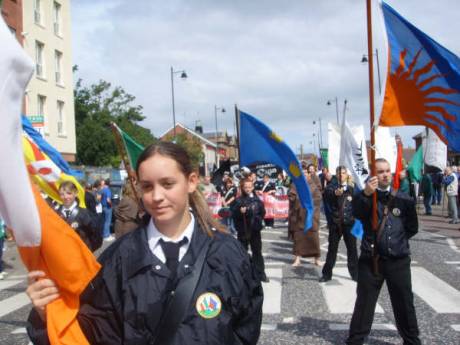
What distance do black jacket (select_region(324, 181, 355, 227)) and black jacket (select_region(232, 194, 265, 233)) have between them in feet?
4.07

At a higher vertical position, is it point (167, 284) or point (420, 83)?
point (420, 83)

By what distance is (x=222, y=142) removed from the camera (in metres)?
128

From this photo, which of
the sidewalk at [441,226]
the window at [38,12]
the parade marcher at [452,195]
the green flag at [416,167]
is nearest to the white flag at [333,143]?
the sidewalk at [441,226]

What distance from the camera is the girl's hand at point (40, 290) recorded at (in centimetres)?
208

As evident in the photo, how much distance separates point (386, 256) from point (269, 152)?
333 centimetres

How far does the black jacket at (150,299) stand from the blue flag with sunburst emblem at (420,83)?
3575 mm

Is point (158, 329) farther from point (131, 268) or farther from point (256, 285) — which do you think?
point (256, 285)

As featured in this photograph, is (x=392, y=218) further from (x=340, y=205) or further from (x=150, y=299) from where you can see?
(x=340, y=205)

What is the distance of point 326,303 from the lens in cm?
727

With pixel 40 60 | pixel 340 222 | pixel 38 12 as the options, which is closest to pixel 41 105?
pixel 40 60

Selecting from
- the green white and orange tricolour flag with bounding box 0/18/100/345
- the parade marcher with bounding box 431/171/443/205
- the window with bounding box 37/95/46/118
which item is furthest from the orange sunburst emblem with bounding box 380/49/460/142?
Answer: the window with bounding box 37/95/46/118

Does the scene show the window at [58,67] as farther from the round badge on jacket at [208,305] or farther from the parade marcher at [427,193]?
the round badge on jacket at [208,305]

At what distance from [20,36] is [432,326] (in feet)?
92.0

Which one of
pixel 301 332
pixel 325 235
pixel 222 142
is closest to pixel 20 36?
pixel 325 235
